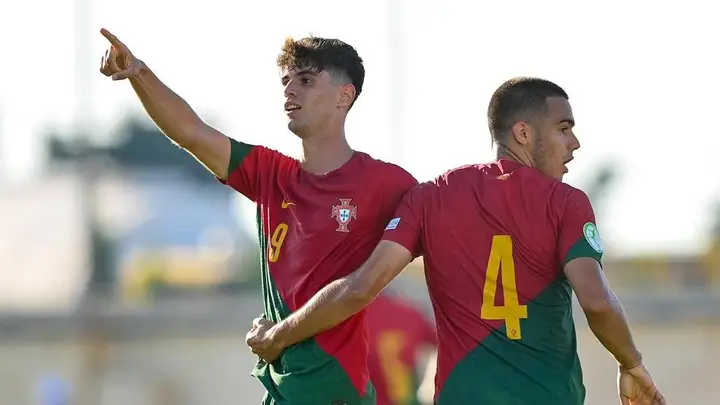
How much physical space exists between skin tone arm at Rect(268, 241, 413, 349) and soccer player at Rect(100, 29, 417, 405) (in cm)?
15

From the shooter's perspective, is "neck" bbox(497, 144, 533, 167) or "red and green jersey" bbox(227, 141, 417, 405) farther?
"red and green jersey" bbox(227, 141, 417, 405)

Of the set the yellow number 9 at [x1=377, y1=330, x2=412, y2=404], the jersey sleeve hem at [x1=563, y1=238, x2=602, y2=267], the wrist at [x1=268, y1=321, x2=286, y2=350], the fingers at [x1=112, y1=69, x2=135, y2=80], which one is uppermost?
the fingers at [x1=112, y1=69, x2=135, y2=80]

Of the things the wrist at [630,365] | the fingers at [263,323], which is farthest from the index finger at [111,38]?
the wrist at [630,365]

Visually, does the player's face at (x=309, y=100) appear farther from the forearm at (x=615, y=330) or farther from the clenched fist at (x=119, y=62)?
the forearm at (x=615, y=330)

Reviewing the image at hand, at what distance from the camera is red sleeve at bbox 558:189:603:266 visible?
18.8ft

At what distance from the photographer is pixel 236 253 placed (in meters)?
21.1

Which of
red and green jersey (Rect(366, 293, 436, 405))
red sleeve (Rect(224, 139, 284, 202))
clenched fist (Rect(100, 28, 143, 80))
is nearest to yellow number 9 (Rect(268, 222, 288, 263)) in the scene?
red sleeve (Rect(224, 139, 284, 202))

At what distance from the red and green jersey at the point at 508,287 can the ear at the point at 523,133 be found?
14 cm

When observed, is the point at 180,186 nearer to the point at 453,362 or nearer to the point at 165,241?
the point at 165,241

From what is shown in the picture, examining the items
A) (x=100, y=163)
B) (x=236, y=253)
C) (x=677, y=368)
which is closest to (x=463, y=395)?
(x=677, y=368)

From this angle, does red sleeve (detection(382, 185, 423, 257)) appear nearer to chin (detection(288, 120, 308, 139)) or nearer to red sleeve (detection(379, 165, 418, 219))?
red sleeve (detection(379, 165, 418, 219))

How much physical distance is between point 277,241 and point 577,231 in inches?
52.5

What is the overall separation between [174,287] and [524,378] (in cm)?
1418

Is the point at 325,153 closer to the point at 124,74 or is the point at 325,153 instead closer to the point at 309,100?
the point at 309,100
